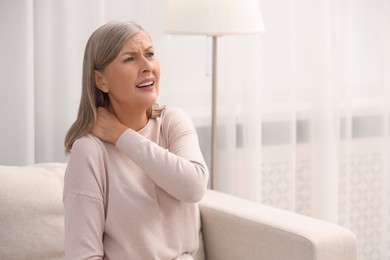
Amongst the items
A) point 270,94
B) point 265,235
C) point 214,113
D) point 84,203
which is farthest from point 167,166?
point 270,94

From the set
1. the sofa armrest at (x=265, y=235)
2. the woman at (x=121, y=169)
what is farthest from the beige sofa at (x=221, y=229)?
the woman at (x=121, y=169)

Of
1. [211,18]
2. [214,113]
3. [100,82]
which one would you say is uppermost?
[211,18]

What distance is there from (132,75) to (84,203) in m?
0.33

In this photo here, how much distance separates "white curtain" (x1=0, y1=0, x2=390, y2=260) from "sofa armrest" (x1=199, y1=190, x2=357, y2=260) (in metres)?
0.63

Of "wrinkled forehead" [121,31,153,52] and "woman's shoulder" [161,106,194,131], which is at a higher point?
"wrinkled forehead" [121,31,153,52]

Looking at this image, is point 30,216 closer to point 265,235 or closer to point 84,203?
point 84,203

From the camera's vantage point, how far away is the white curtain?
2676 millimetres

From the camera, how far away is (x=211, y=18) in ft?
8.69

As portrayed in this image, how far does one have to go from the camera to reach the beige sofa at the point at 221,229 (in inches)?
86.2

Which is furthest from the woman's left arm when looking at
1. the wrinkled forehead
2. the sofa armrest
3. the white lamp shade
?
the white lamp shade

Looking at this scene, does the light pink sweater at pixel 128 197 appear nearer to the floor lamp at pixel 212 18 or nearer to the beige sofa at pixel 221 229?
the beige sofa at pixel 221 229

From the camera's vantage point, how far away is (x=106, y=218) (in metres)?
1.93

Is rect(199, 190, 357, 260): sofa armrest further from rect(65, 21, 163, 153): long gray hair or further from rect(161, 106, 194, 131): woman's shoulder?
rect(65, 21, 163, 153): long gray hair

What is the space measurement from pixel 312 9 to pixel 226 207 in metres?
1.21
